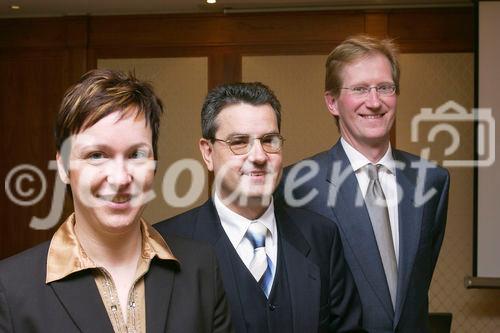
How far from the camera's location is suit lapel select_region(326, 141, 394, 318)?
2158 mm

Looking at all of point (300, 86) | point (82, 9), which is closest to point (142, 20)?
point (82, 9)

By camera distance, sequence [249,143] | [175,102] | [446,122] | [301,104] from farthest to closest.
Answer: [175,102] < [301,104] < [446,122] < [249,143]

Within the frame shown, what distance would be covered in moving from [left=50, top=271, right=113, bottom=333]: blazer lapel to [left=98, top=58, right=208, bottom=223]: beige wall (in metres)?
4.80

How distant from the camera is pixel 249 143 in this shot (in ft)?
5.99

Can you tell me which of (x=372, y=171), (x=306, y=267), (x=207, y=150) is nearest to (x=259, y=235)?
(x=306, y=267)

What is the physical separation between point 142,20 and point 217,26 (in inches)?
25.7

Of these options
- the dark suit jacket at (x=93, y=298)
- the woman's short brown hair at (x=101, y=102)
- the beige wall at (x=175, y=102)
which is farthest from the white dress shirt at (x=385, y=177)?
the beige wall at (x=175, y=102)

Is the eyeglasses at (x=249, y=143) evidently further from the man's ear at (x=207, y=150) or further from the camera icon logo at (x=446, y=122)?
the camera icon logo at (x=446, y=122)

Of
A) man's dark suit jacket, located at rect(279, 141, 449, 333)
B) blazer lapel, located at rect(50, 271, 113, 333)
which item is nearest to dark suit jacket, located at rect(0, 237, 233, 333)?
blazer lapel, located at rect(50, 271, 113, 333)

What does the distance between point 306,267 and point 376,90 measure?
624mm

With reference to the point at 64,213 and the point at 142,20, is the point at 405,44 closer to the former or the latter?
the point at 142,20

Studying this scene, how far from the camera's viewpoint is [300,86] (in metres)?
6.11

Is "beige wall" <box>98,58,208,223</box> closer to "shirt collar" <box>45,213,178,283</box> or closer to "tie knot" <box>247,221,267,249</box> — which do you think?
"tie knot" <box>247,221,267,249</box>

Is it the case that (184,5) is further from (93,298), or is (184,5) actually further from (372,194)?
(93,298)
